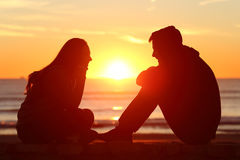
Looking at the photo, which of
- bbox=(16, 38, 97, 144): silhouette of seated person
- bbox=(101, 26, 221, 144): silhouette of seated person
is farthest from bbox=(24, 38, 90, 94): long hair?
bbox=(101, 26, 221, 144): silhouette of seated person

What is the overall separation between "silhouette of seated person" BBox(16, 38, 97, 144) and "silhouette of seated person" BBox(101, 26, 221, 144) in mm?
637

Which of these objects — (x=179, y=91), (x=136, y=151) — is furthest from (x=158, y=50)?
(x=136, y=151)

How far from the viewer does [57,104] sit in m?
5.71

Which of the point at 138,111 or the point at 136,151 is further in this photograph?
the point at 138,111

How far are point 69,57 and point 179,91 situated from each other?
4.48 ft

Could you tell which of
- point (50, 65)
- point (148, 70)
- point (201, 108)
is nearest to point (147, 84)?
point (148, 70)

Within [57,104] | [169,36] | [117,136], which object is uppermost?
[169,36]

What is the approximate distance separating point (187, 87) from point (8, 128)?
649 inches

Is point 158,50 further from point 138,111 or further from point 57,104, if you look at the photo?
point 57,104

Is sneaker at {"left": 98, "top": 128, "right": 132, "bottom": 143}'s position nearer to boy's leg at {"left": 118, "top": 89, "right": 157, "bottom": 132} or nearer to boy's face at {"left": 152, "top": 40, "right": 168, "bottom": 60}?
boy's leg at {"left": 118, "top": 89, "right": 157, "bottom": 132}

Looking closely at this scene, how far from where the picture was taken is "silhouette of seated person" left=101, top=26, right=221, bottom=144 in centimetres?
562

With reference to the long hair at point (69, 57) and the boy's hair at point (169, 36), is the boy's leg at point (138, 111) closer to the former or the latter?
the boy's hair at point (169, 36)

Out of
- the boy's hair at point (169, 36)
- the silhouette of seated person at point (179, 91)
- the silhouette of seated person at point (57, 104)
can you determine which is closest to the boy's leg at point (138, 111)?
the silhouette of seated person at point (179, 91)

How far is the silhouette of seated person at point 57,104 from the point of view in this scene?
18.6 feet
